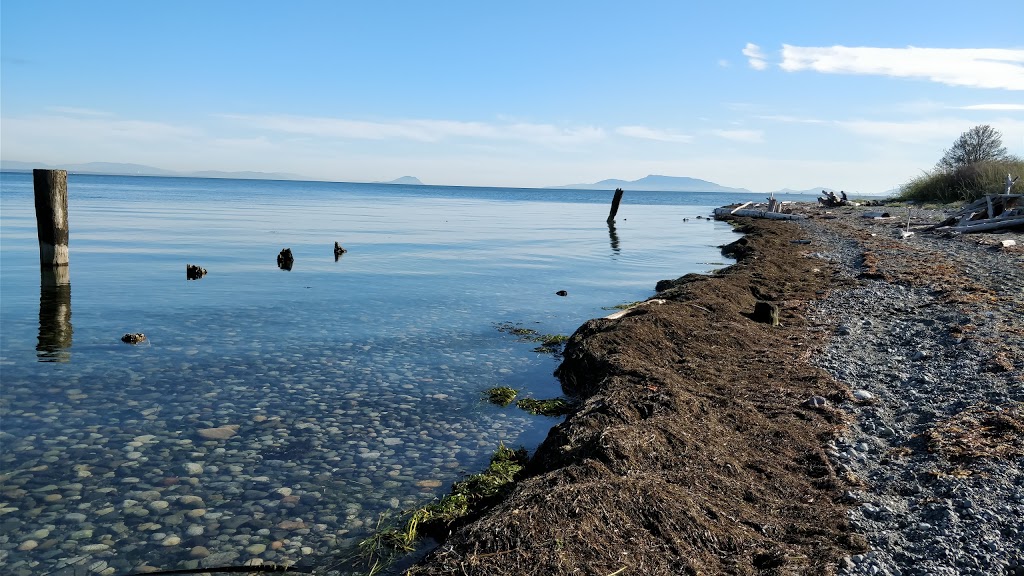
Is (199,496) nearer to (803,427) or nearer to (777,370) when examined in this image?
(803,427)

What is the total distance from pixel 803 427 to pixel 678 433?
1426 mm

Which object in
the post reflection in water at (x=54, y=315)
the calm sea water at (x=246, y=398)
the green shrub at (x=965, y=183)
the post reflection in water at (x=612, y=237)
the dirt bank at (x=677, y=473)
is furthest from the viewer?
the green shrub at (x=965, y=183)

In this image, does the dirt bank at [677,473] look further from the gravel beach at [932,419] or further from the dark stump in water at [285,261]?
the dark stump in water at [285,261]

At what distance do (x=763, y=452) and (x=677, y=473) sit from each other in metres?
1.14

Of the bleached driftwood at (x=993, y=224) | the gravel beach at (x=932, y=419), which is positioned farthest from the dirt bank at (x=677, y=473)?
the bleached driftwood at (x=993, y=224)

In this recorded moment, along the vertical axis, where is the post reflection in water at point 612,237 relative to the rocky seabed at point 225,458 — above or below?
above

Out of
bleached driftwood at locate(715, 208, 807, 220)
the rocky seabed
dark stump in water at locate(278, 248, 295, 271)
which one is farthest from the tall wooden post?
bleached driftwood at locate(715, 208, 807, 220)

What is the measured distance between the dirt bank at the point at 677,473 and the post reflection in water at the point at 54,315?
813cm

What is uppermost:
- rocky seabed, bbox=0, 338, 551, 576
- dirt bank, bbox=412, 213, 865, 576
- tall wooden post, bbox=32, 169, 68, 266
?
tall wooden post, bbox=32, 169, 68, 266

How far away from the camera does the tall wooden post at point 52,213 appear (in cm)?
1683

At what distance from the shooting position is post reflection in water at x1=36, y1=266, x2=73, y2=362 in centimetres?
1131

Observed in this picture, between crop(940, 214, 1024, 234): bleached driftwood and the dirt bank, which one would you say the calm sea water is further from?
crop(940, 214, 1024, 234): bleached driftwood

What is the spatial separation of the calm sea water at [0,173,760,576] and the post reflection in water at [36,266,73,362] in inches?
2.8

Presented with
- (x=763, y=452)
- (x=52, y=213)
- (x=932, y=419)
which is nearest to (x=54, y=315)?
(x=52, y=213)
